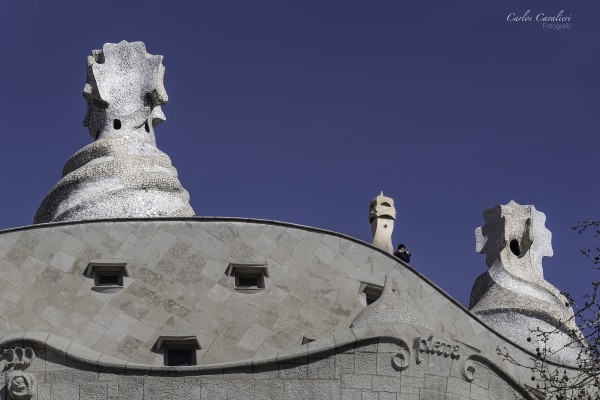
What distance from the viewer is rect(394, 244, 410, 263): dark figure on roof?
29.4 metres

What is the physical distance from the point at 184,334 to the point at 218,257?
4.89ft

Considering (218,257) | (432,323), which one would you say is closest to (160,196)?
(218,257)

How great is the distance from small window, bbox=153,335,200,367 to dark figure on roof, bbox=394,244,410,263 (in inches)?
156

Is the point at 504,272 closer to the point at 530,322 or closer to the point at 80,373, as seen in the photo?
the point at 530,322

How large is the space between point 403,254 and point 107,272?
4.45 m

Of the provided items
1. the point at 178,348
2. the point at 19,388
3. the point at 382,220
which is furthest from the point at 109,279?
the point at 382,220

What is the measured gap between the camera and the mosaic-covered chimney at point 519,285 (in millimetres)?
30562

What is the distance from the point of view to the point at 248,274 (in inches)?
1098

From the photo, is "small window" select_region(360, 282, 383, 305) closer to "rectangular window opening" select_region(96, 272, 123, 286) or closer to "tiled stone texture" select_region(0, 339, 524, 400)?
"tiled stone texture" select_region(0, 339, 524, 400)

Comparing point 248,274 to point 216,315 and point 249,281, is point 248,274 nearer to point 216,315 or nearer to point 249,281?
point 249,281

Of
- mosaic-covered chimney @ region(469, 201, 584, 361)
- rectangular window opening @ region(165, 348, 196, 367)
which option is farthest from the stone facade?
mosaic-covered chimney @ region(469, 201, 584, 361)

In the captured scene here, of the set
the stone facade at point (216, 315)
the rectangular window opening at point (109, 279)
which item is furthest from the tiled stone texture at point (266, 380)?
the rectangular window opening at point (109, 279)

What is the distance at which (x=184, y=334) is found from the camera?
26.8m

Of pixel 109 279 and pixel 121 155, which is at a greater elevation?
pixel 121 155
